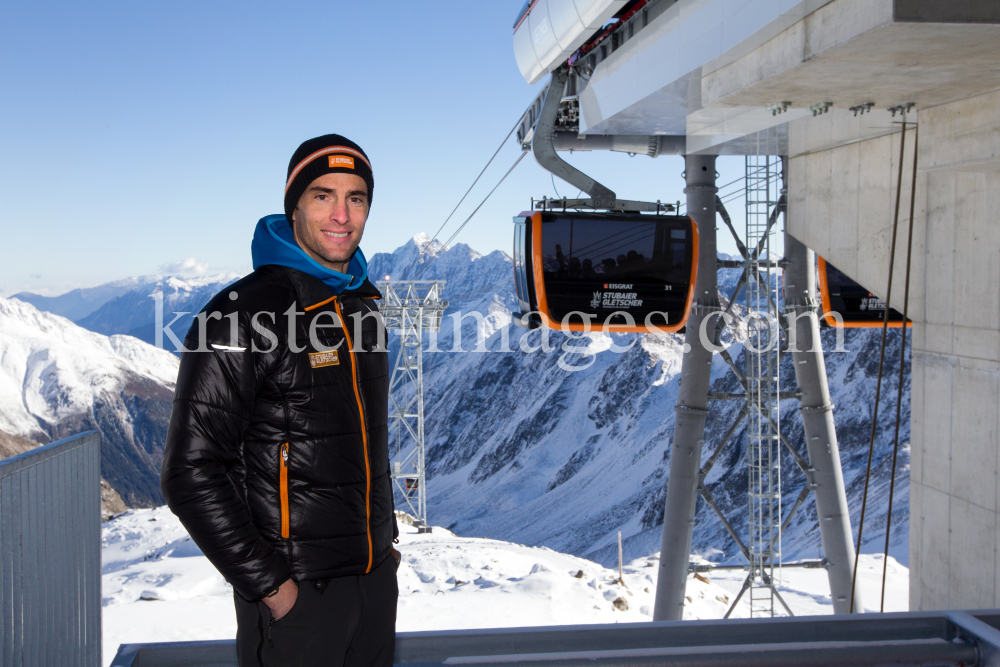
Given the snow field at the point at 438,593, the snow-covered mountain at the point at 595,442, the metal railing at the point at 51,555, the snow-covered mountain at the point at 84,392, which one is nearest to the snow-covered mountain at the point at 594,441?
the snow-covered mountain at the point at 595,442

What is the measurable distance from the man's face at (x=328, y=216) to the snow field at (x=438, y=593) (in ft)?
12.7

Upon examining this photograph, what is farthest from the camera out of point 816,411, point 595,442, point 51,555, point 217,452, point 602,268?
point 595,442

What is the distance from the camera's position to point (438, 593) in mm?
10000

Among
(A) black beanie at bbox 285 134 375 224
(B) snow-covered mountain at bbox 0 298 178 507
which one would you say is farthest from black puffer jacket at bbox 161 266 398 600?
(B) snow-covered mountain at bbox 0 298 178 507

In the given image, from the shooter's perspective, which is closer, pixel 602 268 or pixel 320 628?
pixel 320 628

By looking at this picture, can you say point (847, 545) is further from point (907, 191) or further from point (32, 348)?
point (32, 348)

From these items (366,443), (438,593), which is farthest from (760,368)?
(366,443)

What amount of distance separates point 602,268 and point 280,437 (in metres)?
5.68

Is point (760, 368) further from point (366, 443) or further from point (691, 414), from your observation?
point (366, 443)

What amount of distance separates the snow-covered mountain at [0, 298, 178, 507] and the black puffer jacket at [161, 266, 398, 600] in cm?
10058

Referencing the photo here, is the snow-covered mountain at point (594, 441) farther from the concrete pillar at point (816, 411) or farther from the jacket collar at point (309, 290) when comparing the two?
the jacket collar at point (309, 290)

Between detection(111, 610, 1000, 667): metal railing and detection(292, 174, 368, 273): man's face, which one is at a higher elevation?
detection(292, 174, 368, 273): man's face

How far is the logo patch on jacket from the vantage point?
195cm

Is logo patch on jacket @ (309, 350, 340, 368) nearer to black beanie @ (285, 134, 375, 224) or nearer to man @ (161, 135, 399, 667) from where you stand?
man @ (161, 135, 399, 667)
